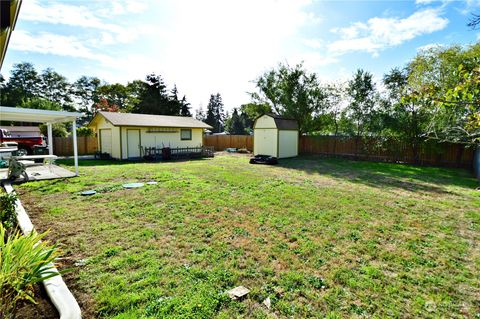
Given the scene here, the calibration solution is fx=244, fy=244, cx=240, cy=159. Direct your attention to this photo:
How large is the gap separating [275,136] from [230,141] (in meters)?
9.25

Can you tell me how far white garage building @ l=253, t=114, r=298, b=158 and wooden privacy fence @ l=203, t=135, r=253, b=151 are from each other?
5866 millimetres

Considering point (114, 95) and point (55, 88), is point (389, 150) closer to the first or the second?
point (114, 95)

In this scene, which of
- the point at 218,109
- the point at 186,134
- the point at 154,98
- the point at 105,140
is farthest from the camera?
the point at 218,109

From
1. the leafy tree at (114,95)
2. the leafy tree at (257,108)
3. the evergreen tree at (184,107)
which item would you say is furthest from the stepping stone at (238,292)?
the leafy tree at (114,95)

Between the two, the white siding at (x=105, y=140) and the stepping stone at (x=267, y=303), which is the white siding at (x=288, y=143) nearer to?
the white siding at (x=105, y=140)

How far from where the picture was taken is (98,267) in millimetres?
3066

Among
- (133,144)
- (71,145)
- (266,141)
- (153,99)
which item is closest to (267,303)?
(266,141)

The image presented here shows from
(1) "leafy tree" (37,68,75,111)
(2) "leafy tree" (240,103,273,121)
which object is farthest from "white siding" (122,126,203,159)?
(1) "leafy tree" (37,68,75,111)

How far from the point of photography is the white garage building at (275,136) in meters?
16.7

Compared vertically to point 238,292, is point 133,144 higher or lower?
higher

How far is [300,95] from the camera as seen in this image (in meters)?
19.7

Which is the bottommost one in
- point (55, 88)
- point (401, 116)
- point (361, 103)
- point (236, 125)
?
point (401, 116)

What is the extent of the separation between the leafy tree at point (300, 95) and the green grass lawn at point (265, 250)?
44.6 ft

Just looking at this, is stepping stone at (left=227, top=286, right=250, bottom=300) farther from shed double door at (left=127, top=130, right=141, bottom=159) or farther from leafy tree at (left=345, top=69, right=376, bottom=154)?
leafy tree at (left=345, top=69, right=376, bottom=154)
